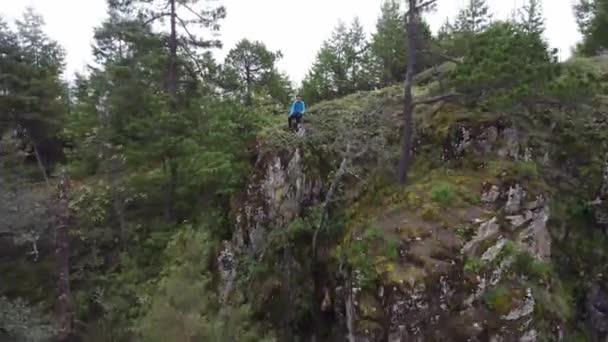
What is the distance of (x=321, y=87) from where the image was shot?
2167cm

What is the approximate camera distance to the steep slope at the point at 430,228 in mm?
9469

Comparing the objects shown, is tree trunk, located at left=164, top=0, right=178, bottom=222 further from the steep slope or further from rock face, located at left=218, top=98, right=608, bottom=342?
rock face, located at left=218, top=98, right=608, bottom=342

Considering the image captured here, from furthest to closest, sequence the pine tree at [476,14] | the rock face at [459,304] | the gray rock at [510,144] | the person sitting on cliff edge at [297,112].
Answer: the pine tree at [476,14], the person sitting on cliff edge at [297,112], the gray rock at [510,144], the rock face at [459,304]

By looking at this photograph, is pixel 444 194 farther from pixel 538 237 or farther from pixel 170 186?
pixel 170 186

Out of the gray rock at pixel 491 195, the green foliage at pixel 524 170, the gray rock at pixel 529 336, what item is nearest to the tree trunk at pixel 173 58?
the gray rock at pixel 491 195

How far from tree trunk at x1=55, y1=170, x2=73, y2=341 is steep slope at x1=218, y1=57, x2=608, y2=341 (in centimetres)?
490

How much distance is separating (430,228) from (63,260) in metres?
11.0

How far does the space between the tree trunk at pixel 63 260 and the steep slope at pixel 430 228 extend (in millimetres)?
4901

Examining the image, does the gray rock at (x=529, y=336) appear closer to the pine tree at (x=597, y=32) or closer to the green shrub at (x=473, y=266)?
the green shrub at (x=473, y=266)

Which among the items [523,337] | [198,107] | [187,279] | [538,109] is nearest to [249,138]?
[198,107]

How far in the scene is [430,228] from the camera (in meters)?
10.4

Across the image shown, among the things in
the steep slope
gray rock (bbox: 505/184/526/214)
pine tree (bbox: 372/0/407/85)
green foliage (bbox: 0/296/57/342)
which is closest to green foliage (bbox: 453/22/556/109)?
the steep slope

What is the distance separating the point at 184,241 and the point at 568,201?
893 cm

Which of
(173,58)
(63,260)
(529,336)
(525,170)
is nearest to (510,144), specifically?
(525,170)
